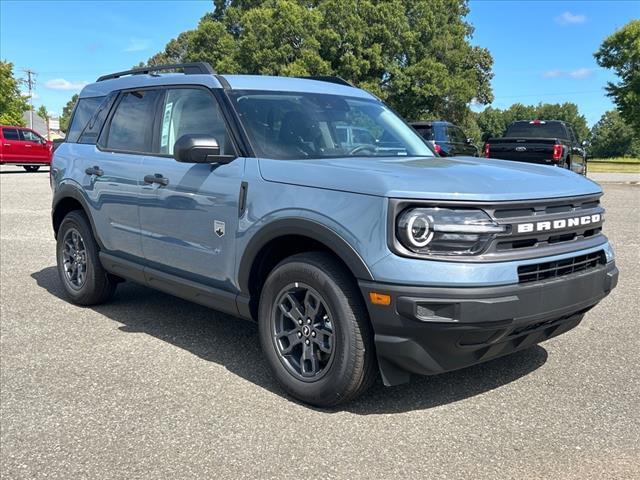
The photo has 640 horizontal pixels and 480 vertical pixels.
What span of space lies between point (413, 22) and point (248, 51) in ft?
37.4

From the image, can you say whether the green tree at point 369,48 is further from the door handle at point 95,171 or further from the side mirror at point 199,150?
the side mirror at point 199,150

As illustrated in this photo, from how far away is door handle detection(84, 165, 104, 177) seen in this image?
16.7 feet

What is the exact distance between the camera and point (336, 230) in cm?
320

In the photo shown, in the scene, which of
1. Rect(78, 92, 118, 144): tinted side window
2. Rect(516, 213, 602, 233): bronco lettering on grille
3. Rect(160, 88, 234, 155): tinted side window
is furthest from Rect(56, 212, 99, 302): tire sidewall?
Rect(516, 213, 602, 233): bronco lettering on grille

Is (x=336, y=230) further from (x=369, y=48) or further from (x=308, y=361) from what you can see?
(x=369, y=48)

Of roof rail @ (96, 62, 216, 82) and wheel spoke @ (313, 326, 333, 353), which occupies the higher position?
roof rail @ (96, 62, 216, 82)

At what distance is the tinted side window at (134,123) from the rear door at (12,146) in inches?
931

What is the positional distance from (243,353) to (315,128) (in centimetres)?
165

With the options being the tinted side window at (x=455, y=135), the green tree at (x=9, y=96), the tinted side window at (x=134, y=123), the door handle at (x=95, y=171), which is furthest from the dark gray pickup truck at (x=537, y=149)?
the green tree at (x=9, y=96)

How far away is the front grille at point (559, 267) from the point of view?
10.0 feet

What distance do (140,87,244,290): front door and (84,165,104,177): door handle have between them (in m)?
0.65

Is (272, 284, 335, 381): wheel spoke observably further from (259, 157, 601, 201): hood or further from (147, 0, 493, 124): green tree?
(147, 0, 493, 124): green tree

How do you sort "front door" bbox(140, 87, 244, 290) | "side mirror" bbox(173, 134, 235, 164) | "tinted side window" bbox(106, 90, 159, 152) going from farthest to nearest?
"tinted side window" bbox(106, 90, 159, 152)
"front door" bbox(140, 87, 244, 290)
"side mirror" bbox(173, 134, 235, 164)

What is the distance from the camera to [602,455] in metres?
2.92
